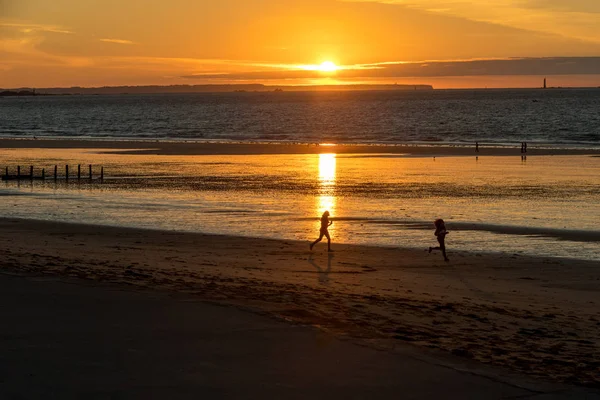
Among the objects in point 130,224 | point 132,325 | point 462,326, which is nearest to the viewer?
point 132,325

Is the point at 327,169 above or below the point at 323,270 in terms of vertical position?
above

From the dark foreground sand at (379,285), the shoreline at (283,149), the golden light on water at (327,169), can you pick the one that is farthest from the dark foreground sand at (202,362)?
the shoreline at (283,149)

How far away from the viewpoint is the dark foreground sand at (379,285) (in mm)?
11734

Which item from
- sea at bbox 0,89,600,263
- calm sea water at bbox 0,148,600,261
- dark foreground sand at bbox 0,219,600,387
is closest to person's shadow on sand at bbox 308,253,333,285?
dark foreground sand at bbox 0,219,600,387

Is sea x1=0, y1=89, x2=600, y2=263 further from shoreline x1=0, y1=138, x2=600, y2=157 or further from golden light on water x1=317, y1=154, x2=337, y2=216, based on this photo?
shoreline x1=0, y1=138, x2=600, y2=157

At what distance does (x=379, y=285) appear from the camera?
58.1 ft

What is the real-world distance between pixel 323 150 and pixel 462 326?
224 feet

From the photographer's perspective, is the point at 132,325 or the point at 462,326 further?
the point at 462,326

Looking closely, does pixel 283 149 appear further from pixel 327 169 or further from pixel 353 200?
pixel 353 200

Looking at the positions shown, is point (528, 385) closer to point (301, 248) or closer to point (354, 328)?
point (354, 328)

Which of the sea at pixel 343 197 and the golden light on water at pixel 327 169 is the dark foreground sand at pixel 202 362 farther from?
the golden light on water at pixel 327 169

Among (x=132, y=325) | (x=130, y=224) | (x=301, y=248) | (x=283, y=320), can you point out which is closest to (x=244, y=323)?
(x=283, y=320)

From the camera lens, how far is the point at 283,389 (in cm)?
910

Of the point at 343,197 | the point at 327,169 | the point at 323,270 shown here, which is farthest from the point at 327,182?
the point at 323,270
